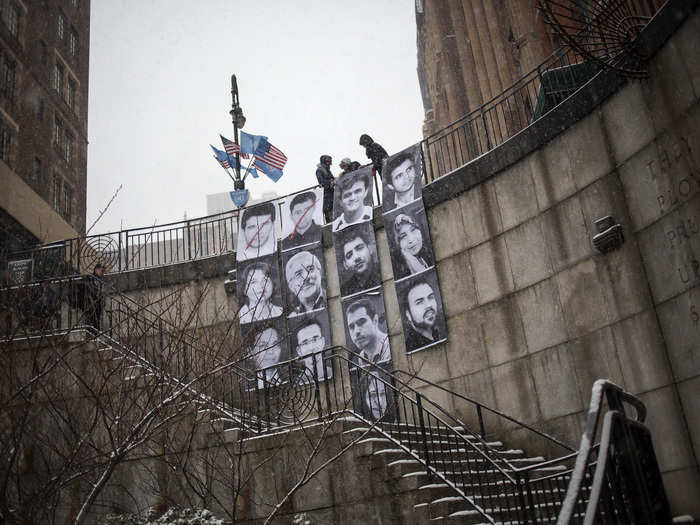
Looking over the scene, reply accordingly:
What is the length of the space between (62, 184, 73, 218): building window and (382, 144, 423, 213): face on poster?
79.8 feet

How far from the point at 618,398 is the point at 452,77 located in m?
31.8

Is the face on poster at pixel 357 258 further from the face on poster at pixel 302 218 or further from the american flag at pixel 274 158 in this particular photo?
the american flag at pixel 274 158

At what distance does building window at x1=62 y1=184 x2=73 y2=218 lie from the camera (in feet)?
112

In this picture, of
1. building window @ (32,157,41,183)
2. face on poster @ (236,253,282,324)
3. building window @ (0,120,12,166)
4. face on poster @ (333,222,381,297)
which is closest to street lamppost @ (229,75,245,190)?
face on poster @ (236,253,282,324)

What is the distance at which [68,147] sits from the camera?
116 feet

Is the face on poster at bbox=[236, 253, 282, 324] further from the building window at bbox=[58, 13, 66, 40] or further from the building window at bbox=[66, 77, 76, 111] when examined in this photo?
the building window at bbox=[58, 13, 66, 40]

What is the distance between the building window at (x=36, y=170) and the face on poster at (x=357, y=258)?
21.5 meters

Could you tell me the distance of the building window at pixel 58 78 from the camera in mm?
34500

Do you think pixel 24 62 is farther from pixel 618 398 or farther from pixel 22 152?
pixel 618 398

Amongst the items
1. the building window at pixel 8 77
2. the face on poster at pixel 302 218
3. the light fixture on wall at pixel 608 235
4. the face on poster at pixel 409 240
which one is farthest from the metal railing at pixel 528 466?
the building window at pixel 8 77

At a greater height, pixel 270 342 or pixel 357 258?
pixel 357 258

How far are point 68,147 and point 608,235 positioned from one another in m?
31.9

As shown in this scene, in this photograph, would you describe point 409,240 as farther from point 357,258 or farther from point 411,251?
point 357,258

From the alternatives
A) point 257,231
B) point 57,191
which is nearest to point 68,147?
point 57,191
